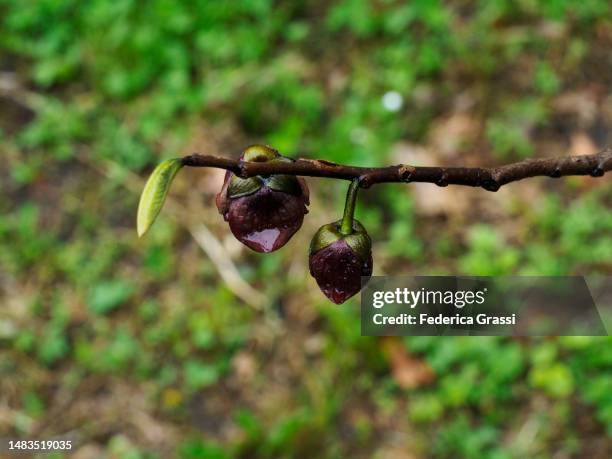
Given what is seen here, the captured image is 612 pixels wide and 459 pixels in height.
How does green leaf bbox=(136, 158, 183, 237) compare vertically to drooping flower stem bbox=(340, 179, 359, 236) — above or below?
below

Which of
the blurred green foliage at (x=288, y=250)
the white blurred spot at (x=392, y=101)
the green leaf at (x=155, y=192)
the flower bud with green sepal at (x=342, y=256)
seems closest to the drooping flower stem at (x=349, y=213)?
the flower bud with green sepal at (x=342, y=256)

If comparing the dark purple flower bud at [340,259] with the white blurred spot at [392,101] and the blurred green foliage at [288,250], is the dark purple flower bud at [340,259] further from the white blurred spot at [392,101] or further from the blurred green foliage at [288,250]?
the white blurred spot at [392,101]

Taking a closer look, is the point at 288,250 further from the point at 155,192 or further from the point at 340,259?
the point at 155,192

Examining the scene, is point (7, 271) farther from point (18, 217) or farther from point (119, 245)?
point (119, 245)

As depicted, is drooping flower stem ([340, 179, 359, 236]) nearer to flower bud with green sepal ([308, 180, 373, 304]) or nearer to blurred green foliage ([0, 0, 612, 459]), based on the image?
flower bud with green sepal ([308, 180, 373, 304])

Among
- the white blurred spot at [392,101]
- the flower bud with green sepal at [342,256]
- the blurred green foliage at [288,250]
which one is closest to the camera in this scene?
the flower bud with green sepal at [342,256]

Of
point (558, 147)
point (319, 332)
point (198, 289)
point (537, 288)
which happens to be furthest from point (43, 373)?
point (558, 147)

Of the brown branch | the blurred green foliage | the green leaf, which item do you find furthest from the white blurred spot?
the green leaf
